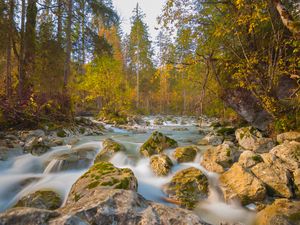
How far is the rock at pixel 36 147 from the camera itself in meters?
7.11

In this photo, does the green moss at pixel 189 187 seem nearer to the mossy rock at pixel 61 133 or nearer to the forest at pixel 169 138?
the forest at pixel 169 138

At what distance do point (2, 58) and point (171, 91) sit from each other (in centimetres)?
3349

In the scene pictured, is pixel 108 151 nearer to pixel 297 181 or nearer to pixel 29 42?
pixel 297 181

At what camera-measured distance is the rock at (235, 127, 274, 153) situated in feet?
22.4

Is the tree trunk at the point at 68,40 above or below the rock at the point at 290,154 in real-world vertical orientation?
above

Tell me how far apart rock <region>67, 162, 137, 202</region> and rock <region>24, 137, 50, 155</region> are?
3421mm

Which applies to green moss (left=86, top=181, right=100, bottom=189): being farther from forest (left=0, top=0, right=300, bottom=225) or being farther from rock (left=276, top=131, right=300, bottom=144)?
rock (left=276, top=131, right=300, bottom=144)

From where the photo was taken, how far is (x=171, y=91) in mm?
42594

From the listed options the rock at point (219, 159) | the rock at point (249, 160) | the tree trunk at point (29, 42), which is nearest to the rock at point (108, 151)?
the rock at point (219, 159)

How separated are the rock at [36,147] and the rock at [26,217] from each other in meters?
5.80

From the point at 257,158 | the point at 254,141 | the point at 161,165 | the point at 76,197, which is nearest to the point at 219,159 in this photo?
the point at 257,158

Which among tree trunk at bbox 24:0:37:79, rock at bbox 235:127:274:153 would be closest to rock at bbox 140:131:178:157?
rock at bbox 235:127:274:153

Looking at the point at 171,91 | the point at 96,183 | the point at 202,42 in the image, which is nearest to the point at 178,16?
the point at 202,42

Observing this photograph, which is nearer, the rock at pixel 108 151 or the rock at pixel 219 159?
the rock at pixel 219 159
